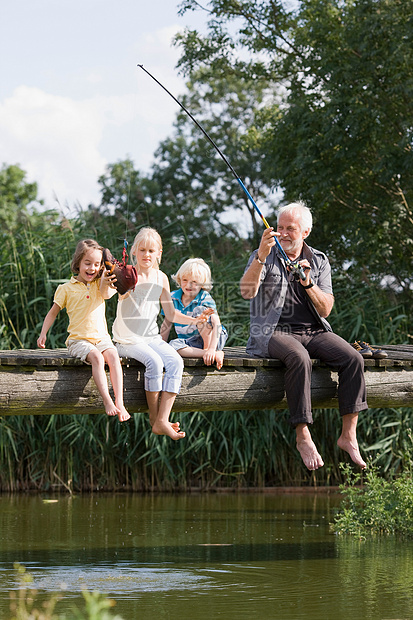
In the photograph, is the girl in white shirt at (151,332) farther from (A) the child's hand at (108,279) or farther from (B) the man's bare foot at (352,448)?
(B) the man's bare foot at (352,448)

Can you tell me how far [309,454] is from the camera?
17.0ft

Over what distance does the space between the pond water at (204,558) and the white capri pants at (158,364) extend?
116 centimetres

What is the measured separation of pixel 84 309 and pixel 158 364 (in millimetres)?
578

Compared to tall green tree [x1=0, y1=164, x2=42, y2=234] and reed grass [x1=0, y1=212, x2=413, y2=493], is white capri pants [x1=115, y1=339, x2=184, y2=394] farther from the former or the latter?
tall green tree [x1=0, y1=164, x2=42, y2=234]

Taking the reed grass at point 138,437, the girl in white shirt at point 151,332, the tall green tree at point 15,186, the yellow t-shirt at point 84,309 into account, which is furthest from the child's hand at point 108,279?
the tall green tree at point 15,186

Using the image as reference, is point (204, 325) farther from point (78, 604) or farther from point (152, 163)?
point (152, 163)

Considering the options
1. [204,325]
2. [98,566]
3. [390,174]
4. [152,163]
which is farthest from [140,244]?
[152,163]

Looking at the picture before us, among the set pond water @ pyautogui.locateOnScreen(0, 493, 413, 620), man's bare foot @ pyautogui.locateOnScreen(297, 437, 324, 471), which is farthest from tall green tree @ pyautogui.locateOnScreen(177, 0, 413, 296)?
man's bare foot @ pyautogui.locateOnScreen(297, 437, 324, 471)

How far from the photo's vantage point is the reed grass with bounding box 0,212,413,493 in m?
8.78

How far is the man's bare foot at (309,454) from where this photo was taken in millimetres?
5164

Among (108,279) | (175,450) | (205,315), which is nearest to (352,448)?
(205,315)

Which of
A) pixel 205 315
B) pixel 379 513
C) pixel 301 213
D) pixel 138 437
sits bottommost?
pixel 379 513

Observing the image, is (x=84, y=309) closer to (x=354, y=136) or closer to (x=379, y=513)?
(x=379, y=513)

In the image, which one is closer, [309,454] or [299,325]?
[309,454]
